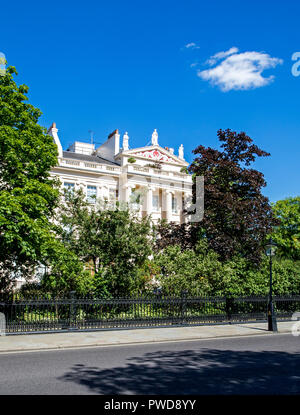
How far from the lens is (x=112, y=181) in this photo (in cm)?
4047

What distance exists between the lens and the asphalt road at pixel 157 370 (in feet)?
23.0

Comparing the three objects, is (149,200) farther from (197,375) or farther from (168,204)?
(197,375)

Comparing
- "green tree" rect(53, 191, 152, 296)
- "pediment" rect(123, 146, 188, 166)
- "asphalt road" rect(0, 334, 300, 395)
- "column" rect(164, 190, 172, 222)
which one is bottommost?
"asphalt road" rect(0, 334, 300, 395)

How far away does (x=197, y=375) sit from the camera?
8180 mm

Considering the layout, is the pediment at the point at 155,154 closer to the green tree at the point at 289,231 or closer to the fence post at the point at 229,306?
the green tree at the point at 289,231

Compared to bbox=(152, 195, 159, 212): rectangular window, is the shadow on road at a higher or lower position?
lower

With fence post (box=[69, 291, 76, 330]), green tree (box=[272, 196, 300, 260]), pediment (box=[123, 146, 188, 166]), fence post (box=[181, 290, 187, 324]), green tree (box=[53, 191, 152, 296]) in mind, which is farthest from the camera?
pediment (box=[123, 146, 188, 166])

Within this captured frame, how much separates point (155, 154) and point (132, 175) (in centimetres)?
618

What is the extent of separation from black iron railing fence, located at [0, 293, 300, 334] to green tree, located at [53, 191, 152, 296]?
1441 millimetres

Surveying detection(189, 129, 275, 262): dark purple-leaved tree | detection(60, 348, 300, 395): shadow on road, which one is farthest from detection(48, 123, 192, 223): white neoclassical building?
detection(60, 348, 300, 395): shadow on road

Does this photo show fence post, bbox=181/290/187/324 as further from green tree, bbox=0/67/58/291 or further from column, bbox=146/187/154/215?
column, bbox=146/187/154/215

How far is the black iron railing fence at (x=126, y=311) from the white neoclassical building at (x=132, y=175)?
16997mm

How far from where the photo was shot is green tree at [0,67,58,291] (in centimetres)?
1602

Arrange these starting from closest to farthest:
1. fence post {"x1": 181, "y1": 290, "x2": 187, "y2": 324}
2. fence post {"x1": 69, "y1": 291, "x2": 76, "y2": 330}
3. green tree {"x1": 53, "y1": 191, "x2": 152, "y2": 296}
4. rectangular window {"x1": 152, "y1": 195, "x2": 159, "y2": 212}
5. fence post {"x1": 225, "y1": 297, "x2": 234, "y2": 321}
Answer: fence post {"x1": 69, "y1": 291, "x2": 76, "y2": 330}, fence post {"x1": 181, "y1": 290, "x2": 187, "y2": 324}, green tree {"x1": 53, "y1": 191, "x2": 152, "y2": 296}, fence post {"x1": 225, "y1": 297, "x2": 234, "y2": 321}, rectangular window {"x1": 152, "y1": 195, "x2": 159, "y2": 212}
